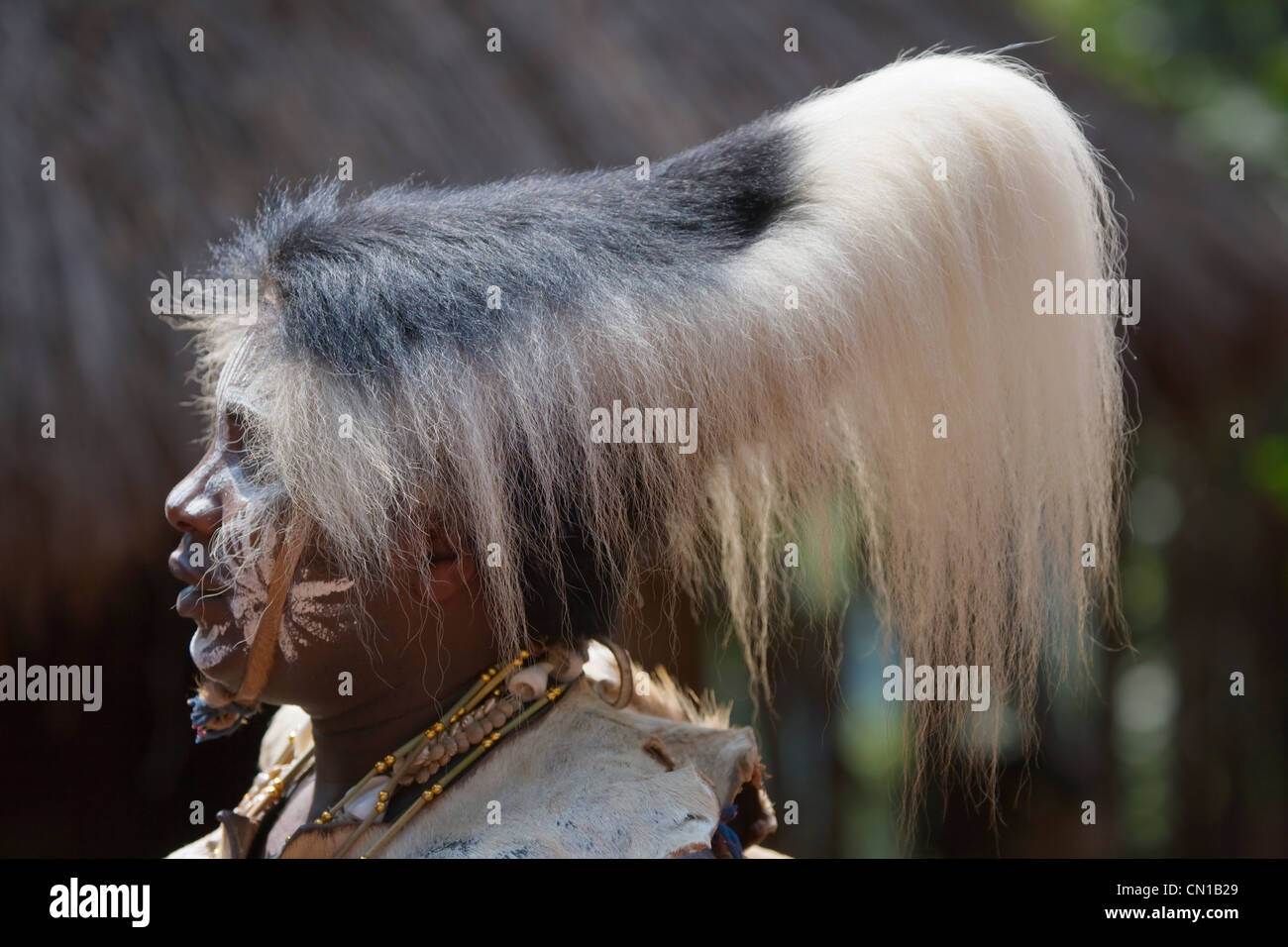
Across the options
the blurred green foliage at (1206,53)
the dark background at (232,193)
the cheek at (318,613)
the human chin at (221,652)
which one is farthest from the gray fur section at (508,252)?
the blurred green foliage at (1206,53)

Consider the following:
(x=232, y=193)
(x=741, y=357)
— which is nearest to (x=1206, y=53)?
(x=232, y=193)

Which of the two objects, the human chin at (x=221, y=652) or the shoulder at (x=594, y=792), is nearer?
the shoulder at (x=594, y=792)

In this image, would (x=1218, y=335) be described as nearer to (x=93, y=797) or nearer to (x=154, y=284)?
(x=154, y=284)

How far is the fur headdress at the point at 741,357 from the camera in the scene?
1.42m

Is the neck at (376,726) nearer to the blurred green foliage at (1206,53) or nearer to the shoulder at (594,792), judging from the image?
the shoulder at (594,792)

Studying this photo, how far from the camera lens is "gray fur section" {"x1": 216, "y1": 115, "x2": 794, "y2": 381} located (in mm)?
1440

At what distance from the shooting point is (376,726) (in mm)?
1599

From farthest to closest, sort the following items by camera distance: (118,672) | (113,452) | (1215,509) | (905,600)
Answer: (1215,509)
(118,672)
(113,452)
(905,600)

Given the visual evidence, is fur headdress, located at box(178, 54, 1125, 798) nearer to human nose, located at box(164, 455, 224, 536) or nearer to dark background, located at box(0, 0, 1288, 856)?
human nose, located at box(164, 455, 224, 536)

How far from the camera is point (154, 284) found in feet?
8.41

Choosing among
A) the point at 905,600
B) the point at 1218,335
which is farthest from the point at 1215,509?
the point at 905,600

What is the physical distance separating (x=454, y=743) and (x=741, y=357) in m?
0.62

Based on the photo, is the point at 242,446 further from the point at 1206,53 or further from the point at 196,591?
the point at 1206,53

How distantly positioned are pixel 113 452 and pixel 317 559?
150 cm
